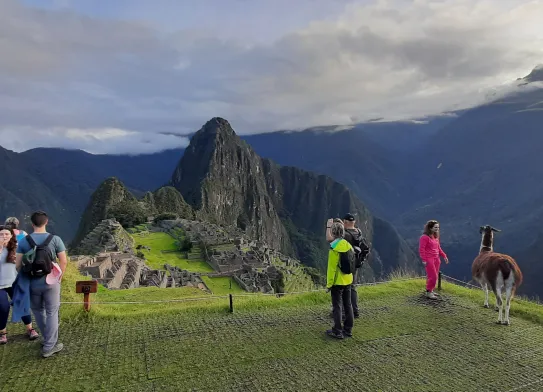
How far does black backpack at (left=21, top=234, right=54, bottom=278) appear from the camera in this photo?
16.2 feet

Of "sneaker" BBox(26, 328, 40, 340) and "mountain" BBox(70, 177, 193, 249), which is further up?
"sneaker" BBox(26, 328, 40, 340)

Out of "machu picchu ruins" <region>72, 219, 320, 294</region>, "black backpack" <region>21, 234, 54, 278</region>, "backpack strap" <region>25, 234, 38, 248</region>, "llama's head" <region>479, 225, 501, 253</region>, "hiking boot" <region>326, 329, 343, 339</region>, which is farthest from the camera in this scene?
"machu picchu ruins" <region>72, 219, 320, 294</region>

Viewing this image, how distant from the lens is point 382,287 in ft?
28.5

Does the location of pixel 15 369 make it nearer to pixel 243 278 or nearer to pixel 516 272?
pixel 516 272

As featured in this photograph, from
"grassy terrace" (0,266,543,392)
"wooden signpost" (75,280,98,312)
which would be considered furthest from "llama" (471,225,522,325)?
"wooden signpost" (75,280,98,312)

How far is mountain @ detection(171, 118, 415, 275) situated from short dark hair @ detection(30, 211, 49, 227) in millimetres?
105559

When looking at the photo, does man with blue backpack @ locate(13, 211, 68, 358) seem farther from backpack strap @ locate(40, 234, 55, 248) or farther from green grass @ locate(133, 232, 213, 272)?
green grass @ locate(133, 232, 213, 272)

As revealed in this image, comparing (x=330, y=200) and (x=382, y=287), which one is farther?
(x=330, y=200)

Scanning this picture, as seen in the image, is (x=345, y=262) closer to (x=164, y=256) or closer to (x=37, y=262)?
(x=37, y=262)

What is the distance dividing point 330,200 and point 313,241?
33.9m

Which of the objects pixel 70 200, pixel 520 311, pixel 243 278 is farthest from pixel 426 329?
pixel 70 200

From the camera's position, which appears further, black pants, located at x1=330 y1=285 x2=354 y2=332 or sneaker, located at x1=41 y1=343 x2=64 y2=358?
black pants, located at x1=330 y1=285 x2=354 y2=332

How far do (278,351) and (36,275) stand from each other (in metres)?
3.47

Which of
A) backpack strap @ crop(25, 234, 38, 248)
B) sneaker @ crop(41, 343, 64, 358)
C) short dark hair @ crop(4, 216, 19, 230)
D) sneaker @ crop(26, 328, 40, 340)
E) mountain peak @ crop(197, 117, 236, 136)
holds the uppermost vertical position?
mountain peak @ crop(197, 117, 236, 136)
